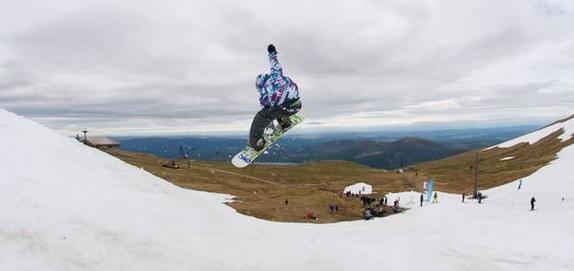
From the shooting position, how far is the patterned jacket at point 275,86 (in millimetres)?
15117

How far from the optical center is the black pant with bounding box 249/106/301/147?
1598cm

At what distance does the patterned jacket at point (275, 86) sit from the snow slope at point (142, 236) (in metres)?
5.25

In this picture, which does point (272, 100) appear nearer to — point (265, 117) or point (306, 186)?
point (265, 117)

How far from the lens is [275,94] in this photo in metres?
15.2

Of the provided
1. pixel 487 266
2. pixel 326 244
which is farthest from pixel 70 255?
pixel 487 266

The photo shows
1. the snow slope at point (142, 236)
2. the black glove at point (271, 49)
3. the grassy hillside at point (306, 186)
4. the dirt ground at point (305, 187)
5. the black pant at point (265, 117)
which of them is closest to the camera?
the snow slope at point (142, 236)

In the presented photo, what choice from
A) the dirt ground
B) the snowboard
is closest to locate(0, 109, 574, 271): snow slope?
the snowboard

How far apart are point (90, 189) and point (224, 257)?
16.2 ft

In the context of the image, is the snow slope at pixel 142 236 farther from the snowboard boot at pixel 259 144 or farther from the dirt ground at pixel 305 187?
the dirt ground at pixel 305 187

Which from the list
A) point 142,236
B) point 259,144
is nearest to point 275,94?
point 259,144

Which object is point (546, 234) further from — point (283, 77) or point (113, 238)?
point (113, 238)

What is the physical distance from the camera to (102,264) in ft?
38.7

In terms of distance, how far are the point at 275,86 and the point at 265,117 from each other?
1.67 m

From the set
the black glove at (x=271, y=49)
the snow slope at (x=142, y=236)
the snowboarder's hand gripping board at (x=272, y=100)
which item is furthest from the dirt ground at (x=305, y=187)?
the black glove at (x=271, y=49)
